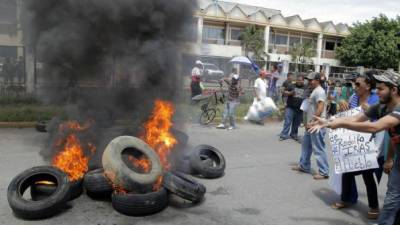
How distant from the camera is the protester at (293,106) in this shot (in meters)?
9.70

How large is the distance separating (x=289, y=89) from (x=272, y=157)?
258 centimetres

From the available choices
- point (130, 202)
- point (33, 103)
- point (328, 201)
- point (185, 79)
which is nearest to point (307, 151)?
point (328, 201)

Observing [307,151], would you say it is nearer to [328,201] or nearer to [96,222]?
[328,201]

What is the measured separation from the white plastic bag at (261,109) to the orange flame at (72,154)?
25.7 ft

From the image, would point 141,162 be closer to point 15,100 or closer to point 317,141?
point 317,141

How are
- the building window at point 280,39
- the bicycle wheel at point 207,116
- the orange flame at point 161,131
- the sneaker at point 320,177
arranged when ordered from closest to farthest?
the orange flame at point 161,131 → the sneaker at point 320,177 → the bicycle wheel at point 207,116 → the building window at point 280,39

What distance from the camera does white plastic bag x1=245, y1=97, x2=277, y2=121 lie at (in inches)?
510

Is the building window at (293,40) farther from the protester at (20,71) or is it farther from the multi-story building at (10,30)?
the multi-story building at (10,30)

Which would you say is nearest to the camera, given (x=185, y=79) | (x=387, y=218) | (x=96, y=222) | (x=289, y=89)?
(x=387, y=218)

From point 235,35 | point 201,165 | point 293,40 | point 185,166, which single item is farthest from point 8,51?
point 293,40

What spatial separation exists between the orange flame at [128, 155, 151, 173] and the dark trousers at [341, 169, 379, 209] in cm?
281

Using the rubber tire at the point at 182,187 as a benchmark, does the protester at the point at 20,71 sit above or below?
above

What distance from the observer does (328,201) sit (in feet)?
19.3

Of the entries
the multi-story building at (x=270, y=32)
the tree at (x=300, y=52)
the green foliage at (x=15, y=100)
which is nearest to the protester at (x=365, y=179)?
the green foliage at (x=15, y=100)
